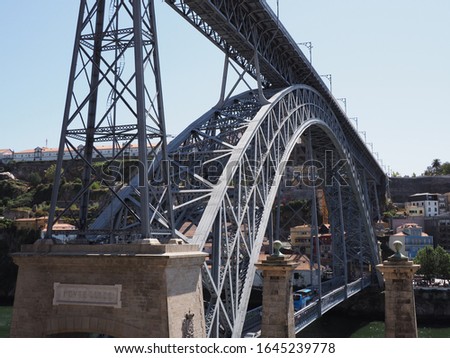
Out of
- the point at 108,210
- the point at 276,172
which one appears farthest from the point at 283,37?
the point at 108,210

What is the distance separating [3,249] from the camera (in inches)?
3152

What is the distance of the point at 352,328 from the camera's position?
4812 centimetres

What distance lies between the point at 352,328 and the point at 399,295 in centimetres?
3526

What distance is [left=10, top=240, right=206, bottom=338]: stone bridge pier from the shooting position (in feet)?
36.4

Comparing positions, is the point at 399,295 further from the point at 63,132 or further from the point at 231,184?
the point at 231,184

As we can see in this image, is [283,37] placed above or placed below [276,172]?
above

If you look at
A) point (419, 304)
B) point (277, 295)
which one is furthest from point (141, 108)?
point (419, 304)

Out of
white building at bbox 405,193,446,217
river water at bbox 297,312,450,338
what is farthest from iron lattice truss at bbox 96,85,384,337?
white building at bbox 405,193,446,217

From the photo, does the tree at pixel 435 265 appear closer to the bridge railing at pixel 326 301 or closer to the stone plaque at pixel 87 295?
the bridge railing at pixel 326 301

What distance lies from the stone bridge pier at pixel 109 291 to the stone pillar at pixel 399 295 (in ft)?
17.3

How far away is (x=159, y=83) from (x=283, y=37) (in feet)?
50.6

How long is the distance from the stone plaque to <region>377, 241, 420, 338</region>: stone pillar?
6.95 m

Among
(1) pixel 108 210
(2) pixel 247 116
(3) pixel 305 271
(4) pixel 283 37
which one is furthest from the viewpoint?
(3) pixel 305 271

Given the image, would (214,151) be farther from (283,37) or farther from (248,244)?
(283,37)
